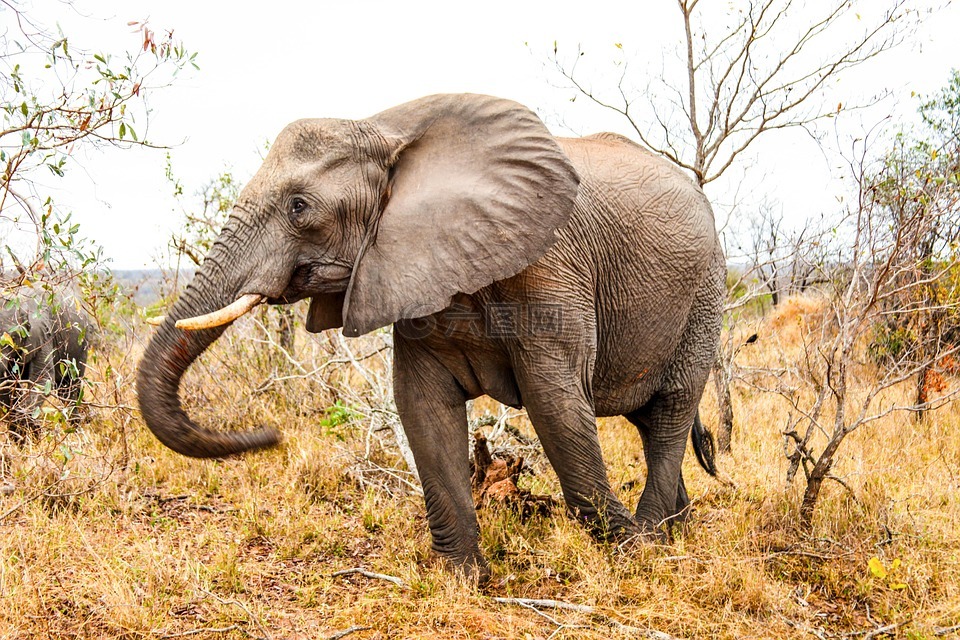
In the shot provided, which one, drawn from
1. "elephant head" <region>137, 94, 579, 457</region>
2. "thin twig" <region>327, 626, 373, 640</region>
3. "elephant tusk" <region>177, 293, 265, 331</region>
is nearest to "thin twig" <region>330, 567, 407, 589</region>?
"thin twig" <region>327, 626, 373, 640</region>

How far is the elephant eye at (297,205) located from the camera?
3620 millimetres

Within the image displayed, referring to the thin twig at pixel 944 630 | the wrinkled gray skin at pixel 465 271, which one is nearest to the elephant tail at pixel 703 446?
the wrinkled gray skin at pixel 465 271

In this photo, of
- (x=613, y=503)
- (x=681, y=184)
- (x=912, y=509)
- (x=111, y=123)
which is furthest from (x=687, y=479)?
(x=111, y=123)

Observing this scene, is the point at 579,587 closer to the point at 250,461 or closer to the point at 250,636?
the point at 250,636

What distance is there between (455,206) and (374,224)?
0.35 meters

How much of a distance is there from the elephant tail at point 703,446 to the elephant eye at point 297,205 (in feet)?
10.1

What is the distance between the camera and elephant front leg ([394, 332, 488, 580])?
4.25m

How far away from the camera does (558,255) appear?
4.02 metres

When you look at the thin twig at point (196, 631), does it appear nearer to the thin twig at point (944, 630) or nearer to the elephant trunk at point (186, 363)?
the elephant trunk at point (186, 363)

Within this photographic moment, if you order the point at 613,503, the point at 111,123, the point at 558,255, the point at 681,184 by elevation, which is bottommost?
the point at 613,503

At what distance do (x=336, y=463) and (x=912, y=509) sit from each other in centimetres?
375

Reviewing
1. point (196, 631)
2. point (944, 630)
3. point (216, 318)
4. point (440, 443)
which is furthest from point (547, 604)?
point (216, 318)

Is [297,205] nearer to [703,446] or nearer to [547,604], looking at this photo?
[547,604]

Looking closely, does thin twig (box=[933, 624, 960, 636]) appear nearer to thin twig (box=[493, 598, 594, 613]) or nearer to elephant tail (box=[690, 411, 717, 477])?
thin twig (box=[493, 598, 594, 613])
